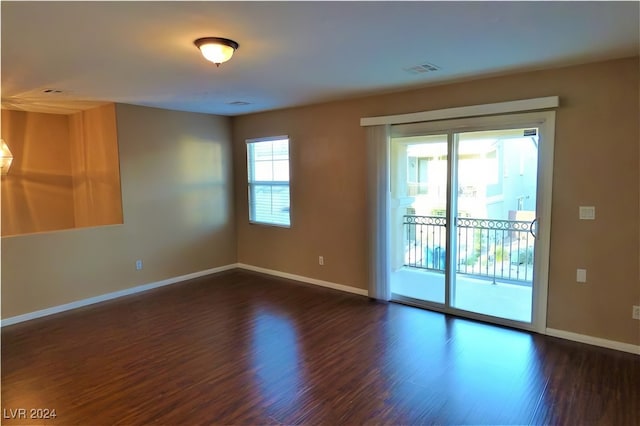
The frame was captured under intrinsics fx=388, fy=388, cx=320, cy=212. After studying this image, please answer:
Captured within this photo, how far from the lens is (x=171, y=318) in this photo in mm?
4227

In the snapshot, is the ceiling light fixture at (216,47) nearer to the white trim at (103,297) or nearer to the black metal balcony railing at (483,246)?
the black metal balcony railing at (483,246)

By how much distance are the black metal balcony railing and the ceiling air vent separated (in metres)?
1.64

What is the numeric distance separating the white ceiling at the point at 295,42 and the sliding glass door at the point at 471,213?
0.64 m

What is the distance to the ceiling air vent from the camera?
334 centimetres

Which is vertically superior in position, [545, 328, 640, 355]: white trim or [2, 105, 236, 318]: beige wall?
[2, 105, 236, 318]: beige wall

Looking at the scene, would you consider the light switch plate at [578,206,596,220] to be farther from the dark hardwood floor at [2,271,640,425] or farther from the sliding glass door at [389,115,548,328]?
the dark hardwood floor at [2,271,640,425]

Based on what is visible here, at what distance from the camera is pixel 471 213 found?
4176mm

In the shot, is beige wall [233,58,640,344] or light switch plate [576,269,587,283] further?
light switch plate [576,269,587,283]

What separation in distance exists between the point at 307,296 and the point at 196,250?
6.64ft

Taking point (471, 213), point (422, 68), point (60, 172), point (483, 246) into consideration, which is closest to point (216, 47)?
point (422, 68)


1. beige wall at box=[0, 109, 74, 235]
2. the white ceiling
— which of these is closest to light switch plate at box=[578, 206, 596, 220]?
the white ceiling

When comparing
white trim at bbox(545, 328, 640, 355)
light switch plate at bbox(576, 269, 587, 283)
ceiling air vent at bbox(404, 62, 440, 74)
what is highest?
ceiling air vent at bbox(404, 62, 440, 74)

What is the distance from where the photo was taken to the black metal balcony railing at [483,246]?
12.9 ft

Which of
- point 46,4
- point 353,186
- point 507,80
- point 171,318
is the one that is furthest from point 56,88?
point 507,80
